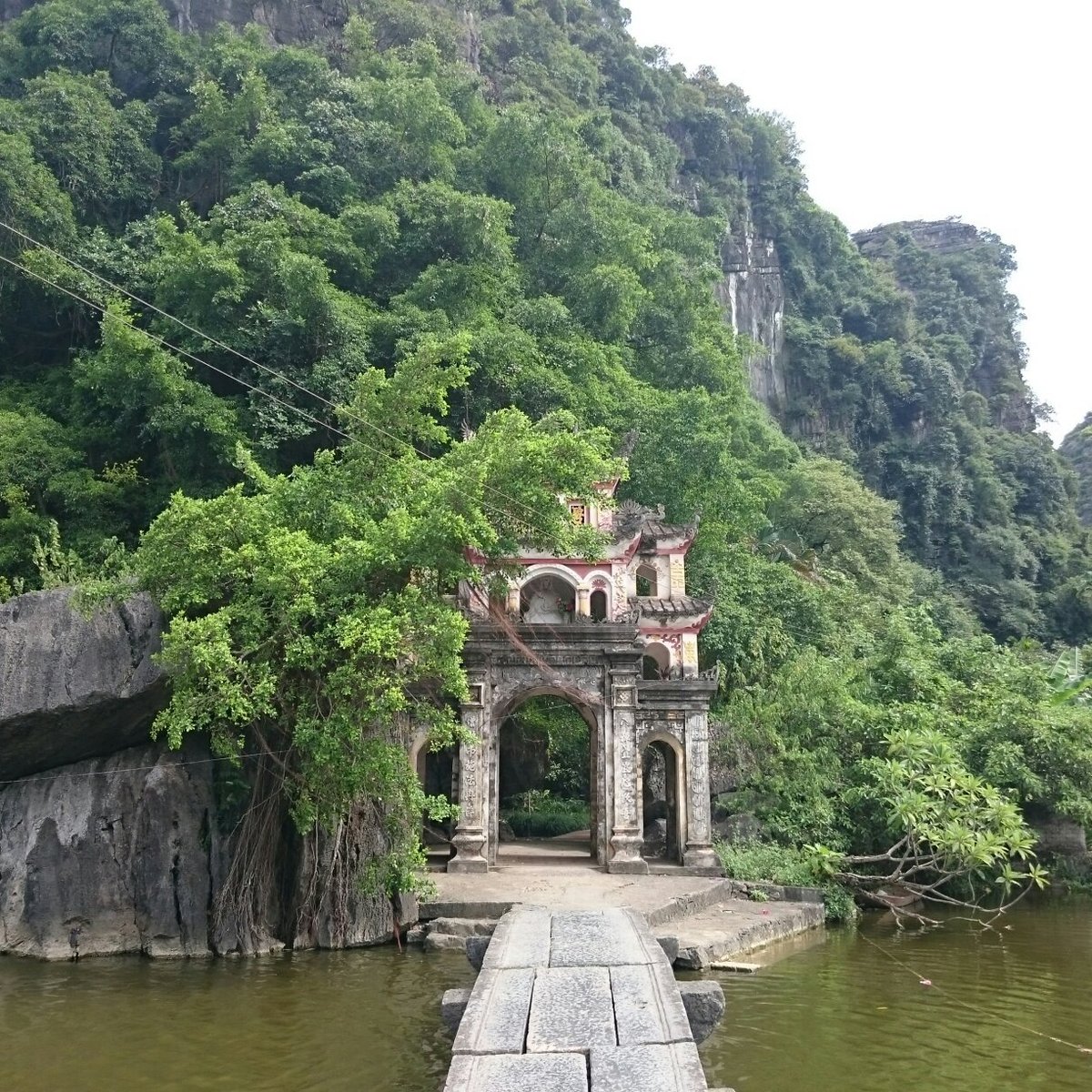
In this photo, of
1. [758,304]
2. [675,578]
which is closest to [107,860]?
[675,578]

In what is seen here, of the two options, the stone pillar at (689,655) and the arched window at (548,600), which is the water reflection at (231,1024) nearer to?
the arched window at (548,600)

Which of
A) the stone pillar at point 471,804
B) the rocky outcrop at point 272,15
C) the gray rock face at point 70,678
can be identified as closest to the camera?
the gray rock face at point 70,678

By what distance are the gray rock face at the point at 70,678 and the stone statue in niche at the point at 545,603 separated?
273 inches

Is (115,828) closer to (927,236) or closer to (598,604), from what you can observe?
(598,604)

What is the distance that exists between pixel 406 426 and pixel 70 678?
19.2 feet

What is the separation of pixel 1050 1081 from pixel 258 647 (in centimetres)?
862

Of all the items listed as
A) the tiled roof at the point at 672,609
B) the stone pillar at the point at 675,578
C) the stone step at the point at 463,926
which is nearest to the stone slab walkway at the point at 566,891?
the stone step at the point at 463,926

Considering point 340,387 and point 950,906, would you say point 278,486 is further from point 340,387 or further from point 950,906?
point 950,906

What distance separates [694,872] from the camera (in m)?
15.6

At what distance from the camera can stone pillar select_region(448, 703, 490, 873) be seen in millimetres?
15109

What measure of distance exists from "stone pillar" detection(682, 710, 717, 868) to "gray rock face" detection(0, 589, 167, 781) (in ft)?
28.3

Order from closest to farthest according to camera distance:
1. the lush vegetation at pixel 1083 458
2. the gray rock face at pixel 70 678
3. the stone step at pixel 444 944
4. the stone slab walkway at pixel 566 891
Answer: the stone step at pixel 444 944
the gray rock face at pixel 70 678
the stone slab walkway at pixel 566 891
the lush vegetation at pixel 1083 458

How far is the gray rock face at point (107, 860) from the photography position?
11961mm

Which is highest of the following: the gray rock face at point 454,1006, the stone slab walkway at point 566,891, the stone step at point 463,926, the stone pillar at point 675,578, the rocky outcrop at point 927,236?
the rocky outcrop at point 927,236
